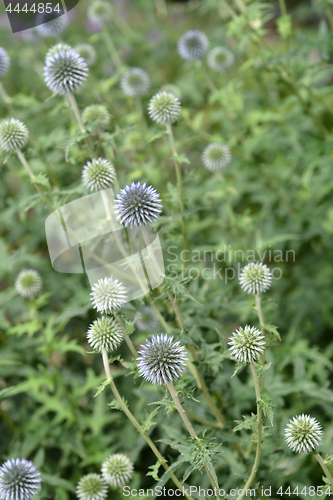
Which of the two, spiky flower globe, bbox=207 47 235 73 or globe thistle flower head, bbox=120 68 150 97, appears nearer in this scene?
globe thistle flower head, bbox=120 68 150 97

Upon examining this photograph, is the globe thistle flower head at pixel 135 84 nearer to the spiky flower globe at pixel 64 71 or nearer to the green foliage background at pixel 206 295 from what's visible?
the green foliage background at pixel 206 295

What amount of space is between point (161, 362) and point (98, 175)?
105 centimetres

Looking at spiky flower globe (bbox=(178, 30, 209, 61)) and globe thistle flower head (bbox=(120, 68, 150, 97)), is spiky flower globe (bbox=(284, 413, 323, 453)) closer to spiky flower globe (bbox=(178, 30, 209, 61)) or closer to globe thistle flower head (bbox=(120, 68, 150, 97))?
globe thistle flower head (bbox=(120, 68, 150, 97))

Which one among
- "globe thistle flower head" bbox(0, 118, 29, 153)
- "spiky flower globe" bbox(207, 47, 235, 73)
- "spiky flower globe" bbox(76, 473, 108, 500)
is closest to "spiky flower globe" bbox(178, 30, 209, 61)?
"spiky flower globe" bbox(207, 47, 235, 73)

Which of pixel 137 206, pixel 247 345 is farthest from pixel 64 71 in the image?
pixel 247 345

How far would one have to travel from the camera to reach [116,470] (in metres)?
2.32

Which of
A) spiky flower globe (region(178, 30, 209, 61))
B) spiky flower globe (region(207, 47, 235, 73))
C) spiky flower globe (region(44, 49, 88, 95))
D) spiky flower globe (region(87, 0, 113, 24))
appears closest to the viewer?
spiky flower globe (region(44, 49, 88, 95))

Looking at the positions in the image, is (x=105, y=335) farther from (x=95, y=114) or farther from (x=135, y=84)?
(x=135, y=84)

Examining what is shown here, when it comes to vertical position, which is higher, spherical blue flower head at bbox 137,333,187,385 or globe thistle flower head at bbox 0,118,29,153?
globe thistle flower head at bbox 0,118,29,153

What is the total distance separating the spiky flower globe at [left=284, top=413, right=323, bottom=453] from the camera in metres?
1.82

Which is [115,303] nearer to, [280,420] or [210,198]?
[280,420]

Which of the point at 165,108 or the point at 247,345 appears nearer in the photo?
the point at 247,345

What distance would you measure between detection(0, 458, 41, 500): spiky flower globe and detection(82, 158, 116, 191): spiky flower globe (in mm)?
1481

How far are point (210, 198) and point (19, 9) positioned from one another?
2155 mm
